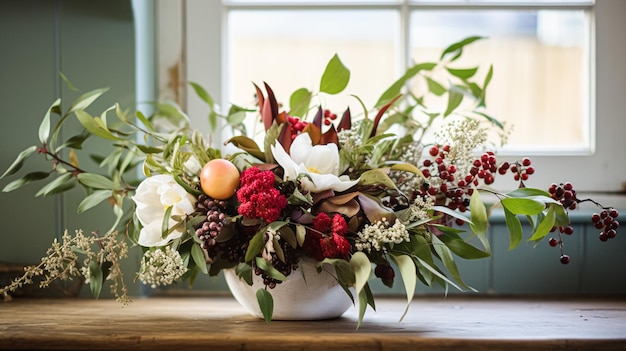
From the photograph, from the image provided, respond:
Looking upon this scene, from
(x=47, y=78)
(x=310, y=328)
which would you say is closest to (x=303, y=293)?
(x=310, y=328)

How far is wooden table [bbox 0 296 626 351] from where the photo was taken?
0.79 meters

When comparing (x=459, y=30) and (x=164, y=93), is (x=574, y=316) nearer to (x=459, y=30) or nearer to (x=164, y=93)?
(x=459, y=30)

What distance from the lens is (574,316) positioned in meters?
1.01

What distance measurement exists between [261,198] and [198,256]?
0.38ft

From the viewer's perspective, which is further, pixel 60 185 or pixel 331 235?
pixel 60 185

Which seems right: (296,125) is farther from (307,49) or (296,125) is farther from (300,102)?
(307,49)

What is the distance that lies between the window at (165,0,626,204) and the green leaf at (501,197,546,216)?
1.59ft

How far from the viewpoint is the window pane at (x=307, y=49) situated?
1.38 m

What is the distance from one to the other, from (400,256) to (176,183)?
0.31 m

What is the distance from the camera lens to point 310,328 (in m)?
0.88

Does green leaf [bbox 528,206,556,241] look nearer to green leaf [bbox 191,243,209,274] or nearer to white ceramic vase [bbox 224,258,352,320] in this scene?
white ceramic vase [bbox 224,258,352,320]

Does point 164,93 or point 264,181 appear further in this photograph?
point 164,93

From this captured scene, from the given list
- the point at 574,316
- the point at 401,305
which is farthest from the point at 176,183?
the point at 574,316
